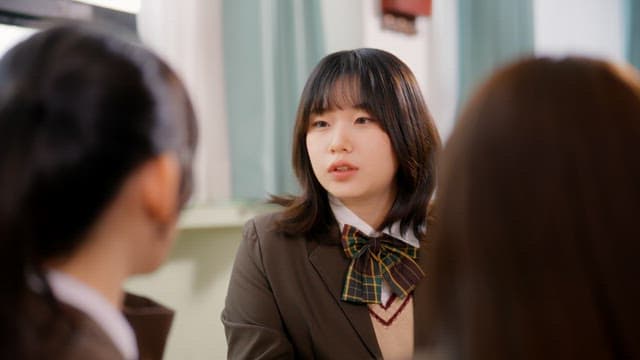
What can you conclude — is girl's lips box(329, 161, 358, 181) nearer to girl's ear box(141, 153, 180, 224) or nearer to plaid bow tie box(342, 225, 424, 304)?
plaid bow tie box(342, 225, 424, 304)

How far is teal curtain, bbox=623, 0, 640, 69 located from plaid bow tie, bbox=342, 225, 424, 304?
1819 mm

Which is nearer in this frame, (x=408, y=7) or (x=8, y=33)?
(x=8, y=33)

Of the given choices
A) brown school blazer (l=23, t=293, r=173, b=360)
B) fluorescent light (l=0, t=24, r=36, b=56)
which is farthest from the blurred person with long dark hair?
fluorescent light (l=0, t=24, r=36, b=56)


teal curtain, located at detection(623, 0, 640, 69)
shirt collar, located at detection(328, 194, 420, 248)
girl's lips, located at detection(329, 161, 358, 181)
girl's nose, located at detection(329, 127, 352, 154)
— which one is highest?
teal curtain, located at detection(623, 0, 640, 69)

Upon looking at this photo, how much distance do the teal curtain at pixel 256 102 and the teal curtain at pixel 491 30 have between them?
0.83 m

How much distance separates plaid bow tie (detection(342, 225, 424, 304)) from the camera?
1.26 meters

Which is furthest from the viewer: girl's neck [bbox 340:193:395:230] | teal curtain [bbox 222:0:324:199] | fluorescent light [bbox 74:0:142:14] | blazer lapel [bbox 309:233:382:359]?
teal curtain [bbox 222:0:324:199]

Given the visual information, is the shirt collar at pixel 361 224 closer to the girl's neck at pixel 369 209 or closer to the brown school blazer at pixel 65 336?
the girl's neck at pixel 369 209

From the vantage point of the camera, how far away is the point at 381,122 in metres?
1.28

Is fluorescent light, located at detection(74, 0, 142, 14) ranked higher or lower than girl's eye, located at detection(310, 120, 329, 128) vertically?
higher

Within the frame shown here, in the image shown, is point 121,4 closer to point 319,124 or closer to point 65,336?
point 319,124

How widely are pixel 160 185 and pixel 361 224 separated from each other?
27.8 inches

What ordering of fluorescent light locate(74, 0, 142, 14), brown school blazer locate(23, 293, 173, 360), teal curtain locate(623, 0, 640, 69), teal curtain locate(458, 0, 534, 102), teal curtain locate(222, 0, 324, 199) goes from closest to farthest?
brown school blazer locate(23, 293, 173, 360) → fluorescent light locate(74, 0, 142, 14) → teal curtain locate(222, 0, 324, 199) → teal curtain locate(458, 0, 534, 102) → teal curtain locate(623, 0, 640, 69)

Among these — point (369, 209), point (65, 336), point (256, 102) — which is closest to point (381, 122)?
point (369, 209)
